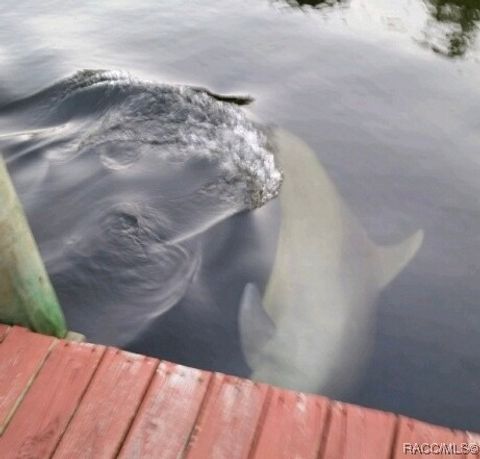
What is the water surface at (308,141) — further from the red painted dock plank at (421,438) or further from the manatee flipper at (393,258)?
the red painted dock plank at (421,438)

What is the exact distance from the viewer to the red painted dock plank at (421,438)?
216 centimetres

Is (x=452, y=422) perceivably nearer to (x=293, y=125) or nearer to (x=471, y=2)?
(x=293, y=125)

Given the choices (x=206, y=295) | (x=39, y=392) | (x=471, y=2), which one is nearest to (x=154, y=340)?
(x=206, y=295)

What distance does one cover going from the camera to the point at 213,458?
217 centimetres

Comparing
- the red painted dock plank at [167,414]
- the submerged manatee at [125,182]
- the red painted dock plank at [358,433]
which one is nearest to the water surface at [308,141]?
the submerged manatee at [125,182]

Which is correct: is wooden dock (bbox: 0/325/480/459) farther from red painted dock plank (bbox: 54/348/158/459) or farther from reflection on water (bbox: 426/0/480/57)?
reflection on water (bbox: 426/0/480/57)

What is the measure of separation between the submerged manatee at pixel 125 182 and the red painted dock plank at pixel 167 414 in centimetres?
129

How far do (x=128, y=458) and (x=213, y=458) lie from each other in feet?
0.97

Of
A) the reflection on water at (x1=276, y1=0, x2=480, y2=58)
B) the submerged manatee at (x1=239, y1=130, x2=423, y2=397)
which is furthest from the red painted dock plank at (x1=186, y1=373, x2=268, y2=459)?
the reflection on water at (x1=276, y1=0, x2=480, y2=58)

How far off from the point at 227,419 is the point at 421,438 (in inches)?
27.0

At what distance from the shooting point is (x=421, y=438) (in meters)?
2.21

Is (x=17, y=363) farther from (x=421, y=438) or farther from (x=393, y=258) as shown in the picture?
(x=393, y=258)

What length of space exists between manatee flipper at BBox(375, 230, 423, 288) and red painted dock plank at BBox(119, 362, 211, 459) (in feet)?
6.21

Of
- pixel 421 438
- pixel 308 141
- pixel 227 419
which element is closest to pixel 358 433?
pixel 421 438
